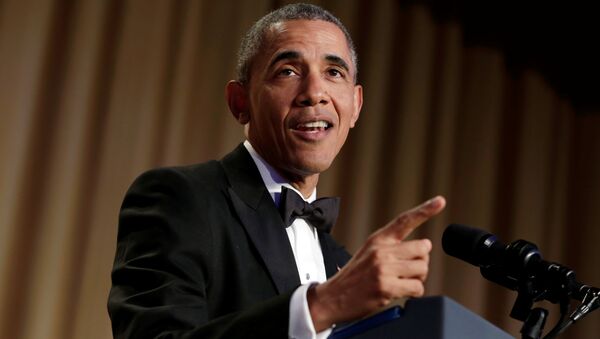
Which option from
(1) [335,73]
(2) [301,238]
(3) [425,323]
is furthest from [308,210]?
(3) [425,323]

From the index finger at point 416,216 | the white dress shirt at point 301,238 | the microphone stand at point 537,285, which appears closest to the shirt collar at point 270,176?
the white dress shirt at point 301,238

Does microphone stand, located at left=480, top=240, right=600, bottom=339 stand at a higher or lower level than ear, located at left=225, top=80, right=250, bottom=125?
lower

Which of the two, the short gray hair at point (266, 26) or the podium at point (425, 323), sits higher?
the short gray hair at point (266, 26)

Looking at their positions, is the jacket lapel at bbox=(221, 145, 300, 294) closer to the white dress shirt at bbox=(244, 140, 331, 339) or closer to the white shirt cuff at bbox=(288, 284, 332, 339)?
the white dress shirt at bbox=(244, 140, 331, 339)

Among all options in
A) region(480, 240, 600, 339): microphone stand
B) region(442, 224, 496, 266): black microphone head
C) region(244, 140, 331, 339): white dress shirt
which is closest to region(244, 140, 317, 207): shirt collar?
region(244, 140, 331, 339): white dress shirt

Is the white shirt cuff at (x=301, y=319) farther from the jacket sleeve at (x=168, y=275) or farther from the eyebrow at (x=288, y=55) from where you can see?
the eyebrow at (x=288, y=55)

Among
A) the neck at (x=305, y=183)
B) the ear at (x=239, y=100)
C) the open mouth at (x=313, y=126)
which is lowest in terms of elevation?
the neck at (x=305, y=183)

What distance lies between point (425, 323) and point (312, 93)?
0.79 m

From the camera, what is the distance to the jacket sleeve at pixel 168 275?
1.28 m

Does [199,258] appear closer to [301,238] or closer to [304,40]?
[301,238]

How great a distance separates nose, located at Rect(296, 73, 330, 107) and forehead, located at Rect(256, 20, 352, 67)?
Result: 0.07m

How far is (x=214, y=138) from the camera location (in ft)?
10.5

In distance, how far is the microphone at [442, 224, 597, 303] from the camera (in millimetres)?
1444

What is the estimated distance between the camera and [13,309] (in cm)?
272
